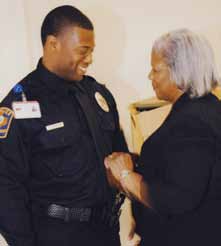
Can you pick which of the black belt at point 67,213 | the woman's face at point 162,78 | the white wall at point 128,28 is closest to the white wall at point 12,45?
the white wall at point 128,28

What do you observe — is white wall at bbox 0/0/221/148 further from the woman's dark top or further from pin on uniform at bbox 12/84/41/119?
the woman's dark top

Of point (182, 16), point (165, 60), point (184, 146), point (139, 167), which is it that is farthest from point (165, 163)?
point (182, 16)

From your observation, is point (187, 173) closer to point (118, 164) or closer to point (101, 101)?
point (118, 164)

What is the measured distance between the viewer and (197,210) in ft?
3.59

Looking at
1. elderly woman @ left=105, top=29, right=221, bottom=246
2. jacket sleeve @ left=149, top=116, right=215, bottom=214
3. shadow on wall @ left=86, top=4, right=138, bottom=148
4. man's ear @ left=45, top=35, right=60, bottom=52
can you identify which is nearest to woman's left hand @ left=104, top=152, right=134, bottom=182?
elderly woman @ left=105, top=29, right=221, bottom=246

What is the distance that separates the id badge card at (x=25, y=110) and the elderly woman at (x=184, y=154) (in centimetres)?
40

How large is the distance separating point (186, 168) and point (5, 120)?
2.16 ft

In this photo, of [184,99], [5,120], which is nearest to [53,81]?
[5,120]

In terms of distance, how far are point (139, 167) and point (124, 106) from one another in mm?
767

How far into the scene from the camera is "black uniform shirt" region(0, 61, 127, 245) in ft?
4.17

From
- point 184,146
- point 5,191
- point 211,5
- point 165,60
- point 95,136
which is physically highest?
point 211,5

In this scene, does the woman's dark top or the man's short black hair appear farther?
the man's short black hair

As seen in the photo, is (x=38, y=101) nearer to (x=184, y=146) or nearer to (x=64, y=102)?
(x=64, y=102)

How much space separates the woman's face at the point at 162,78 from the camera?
1.10 m
